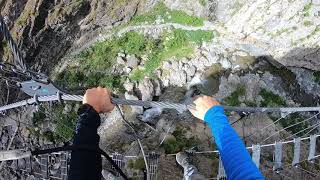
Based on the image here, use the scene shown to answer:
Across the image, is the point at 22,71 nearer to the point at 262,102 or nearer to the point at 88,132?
the point at 88,132

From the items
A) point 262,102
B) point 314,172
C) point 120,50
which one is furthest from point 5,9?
point 314,172

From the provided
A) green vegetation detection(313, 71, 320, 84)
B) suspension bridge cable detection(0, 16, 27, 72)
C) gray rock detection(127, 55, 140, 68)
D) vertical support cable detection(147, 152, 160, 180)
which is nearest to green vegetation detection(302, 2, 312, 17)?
green vegetation detection(313, 71, 320, 84)

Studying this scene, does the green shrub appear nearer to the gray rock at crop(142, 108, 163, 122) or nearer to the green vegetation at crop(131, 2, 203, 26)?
the green vegetation at crop(131, 2, 203, 26)

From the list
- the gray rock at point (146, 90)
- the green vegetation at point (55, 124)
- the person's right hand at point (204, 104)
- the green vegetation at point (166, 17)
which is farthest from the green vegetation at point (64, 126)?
the person's right hand at point (204, 104)

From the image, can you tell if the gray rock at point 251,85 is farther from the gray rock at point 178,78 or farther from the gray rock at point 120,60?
the gray rock at point 120,60

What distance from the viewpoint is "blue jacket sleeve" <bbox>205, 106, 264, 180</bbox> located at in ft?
7.54

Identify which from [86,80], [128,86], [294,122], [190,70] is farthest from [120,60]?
[294,122]

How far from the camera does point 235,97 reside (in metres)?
11.8

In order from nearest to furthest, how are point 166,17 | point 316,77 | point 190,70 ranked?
point 316,77
point 190,70
point 166,17

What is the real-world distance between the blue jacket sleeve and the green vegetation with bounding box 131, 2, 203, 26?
10.4m

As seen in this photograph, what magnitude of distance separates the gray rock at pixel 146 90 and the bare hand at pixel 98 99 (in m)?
8.86

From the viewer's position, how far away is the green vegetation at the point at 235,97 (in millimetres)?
11711

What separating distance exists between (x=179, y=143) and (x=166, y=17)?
4174mm

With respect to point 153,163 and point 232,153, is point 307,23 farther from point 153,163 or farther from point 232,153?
point 232,153
